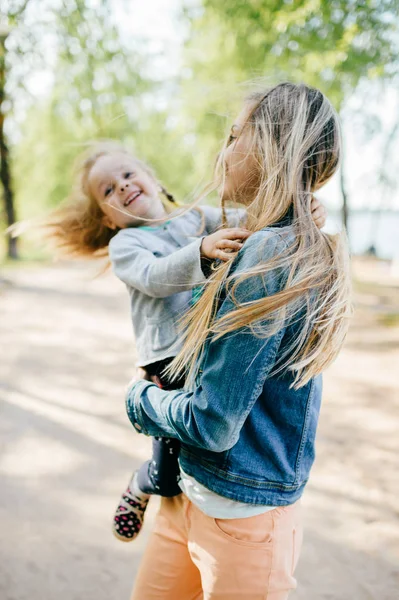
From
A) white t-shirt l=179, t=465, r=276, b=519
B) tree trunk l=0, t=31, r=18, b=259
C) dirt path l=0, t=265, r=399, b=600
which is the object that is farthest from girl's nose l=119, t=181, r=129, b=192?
tree trunk l=0, t=31, r=18, b=259

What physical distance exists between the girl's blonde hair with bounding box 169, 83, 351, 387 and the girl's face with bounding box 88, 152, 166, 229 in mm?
546

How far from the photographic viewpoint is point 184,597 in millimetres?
1359

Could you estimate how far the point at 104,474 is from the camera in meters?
3.12

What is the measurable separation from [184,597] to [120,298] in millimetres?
7524

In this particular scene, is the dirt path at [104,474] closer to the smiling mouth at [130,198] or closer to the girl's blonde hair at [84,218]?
the girl's blonde hair at [84,218]

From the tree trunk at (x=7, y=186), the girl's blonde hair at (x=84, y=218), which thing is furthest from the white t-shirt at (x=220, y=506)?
the tree trunk at (x=7, y=186)

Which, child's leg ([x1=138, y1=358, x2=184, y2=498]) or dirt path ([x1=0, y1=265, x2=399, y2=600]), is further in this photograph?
dirt path ([x1=0, y1=265, x2=399, y2=600])

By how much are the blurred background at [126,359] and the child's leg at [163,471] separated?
71 centimetres

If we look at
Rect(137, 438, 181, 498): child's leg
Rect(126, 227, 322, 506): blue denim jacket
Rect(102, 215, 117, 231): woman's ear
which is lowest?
Rect(137, 438, 181, 498): child's leg

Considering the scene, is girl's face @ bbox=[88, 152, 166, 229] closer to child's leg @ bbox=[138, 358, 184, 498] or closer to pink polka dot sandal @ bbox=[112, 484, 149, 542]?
child's leg @ bbox=[138, 358, 184, 498]

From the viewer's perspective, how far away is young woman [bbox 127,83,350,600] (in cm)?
100

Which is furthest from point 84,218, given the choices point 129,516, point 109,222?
point 129,516

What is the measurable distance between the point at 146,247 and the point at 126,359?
388cm

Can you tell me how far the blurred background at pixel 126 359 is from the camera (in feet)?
7.82
